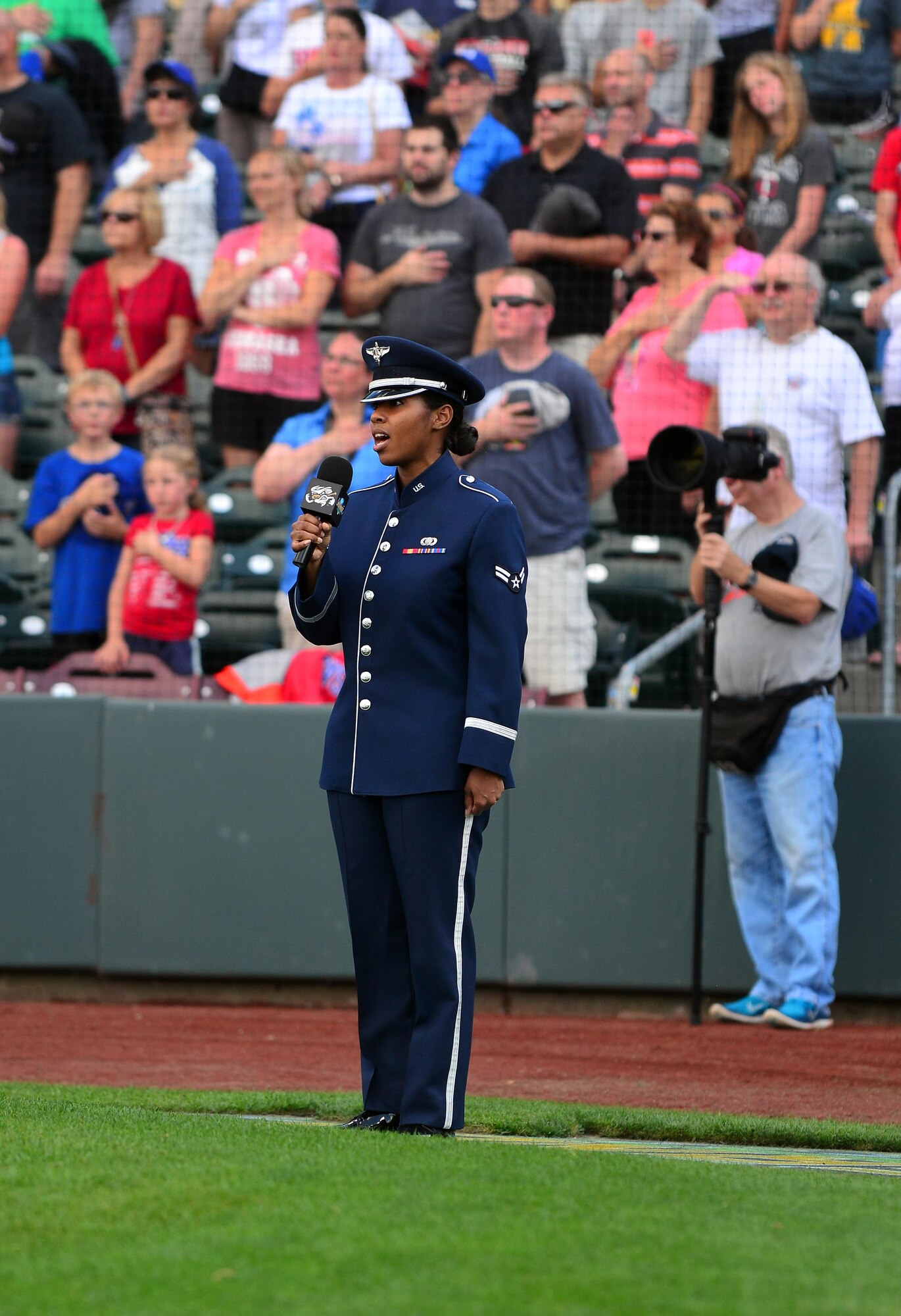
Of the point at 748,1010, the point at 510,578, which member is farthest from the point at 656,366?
the point at 510,578

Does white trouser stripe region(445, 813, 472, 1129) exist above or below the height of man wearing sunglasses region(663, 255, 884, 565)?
below

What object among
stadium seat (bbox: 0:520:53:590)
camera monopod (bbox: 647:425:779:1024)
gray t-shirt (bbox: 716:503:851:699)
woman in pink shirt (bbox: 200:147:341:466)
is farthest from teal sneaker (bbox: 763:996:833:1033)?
stadium seat (bbox: 0:520:53:590)

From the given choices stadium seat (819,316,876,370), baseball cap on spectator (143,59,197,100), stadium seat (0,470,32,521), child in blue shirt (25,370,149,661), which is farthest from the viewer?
baseball cap on spectator (143,59,197,100)

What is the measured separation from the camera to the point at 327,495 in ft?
14.0

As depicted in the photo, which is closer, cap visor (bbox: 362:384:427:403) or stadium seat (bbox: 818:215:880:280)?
cap visor (bbox: 362:384:427:403)

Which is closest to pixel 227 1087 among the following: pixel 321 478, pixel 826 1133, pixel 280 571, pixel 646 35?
pixel 826 1133

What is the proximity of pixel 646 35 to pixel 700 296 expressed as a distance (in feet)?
6.29

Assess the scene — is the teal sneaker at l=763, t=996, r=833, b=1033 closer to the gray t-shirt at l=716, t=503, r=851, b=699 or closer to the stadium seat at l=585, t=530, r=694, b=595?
the gray t-shirt at l=716, t=503, r=851, b=699

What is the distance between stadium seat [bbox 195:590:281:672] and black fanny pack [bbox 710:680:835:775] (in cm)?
280

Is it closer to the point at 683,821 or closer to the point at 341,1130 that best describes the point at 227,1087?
the point at 341,1130

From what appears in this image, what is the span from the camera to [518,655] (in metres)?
4.53

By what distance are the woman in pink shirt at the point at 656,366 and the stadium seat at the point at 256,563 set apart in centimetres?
192

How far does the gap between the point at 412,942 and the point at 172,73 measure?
7.90 meters

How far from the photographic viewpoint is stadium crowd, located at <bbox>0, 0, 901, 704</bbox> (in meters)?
9.43
